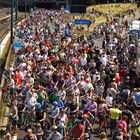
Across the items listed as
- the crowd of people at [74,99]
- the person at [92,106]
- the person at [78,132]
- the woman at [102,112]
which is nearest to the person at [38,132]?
the crowd of people at [74,99]

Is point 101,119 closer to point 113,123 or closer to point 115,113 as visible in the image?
point 113,123

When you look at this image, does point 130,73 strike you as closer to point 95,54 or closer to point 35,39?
point 95,54

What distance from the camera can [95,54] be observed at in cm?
2975

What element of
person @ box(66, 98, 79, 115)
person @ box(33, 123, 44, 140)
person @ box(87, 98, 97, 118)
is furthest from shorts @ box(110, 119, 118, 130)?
person @ box(33, 123, 44, 140)

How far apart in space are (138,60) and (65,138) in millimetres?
10734

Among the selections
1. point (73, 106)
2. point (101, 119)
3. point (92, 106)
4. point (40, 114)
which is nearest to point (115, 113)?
point (101, 119)

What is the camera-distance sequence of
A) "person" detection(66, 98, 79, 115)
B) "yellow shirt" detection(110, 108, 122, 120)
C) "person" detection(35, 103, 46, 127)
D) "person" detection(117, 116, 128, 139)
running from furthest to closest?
"person" detection(66, 98, 79, 115)
"person" detection(35, 103, 46, 127)
"yellow shirt" detection(110, 108, 122, 120)
"person" detection(117, 116, 128, 139)

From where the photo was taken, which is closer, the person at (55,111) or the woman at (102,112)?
the person at (55,111)

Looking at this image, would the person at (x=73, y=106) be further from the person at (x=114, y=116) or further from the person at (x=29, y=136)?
the person at (x=29, y=136)

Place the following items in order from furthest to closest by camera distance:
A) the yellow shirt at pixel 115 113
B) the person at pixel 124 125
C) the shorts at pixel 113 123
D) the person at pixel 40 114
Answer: the person at pixel 40 114
the shorts at pixel 113 123
the yellow shirt at pixel 115 113
the person at pixel 124 125

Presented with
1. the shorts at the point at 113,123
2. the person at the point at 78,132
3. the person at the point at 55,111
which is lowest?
the shorts at the point at 113,123

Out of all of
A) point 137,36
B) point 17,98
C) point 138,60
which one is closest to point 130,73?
point 138,60

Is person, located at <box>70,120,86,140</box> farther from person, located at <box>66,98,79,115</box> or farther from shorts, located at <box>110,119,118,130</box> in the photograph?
person, located at <box>66,98,79,115</box>

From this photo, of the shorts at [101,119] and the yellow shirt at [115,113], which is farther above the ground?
the yellow shirt at [115,113]
